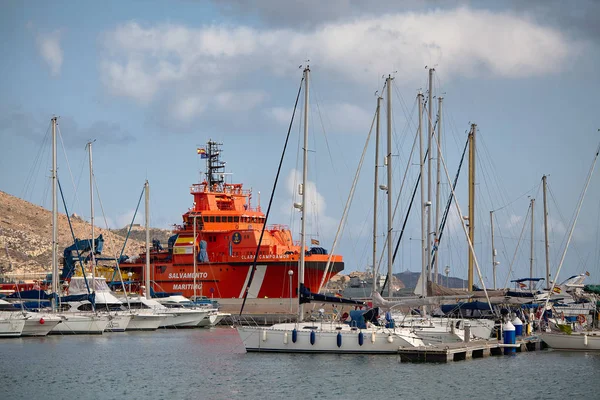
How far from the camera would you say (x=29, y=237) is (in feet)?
412

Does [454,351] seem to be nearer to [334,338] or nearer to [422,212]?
[334,338]

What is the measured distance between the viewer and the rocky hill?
113875mm

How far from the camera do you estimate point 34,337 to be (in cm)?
4738

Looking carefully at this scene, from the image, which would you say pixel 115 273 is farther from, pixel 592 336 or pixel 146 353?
pixel 592 336

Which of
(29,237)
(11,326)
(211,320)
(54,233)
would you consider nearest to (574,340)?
(211,320)

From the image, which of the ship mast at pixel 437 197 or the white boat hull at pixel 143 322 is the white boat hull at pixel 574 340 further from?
the white boat hull at pixel 143 322

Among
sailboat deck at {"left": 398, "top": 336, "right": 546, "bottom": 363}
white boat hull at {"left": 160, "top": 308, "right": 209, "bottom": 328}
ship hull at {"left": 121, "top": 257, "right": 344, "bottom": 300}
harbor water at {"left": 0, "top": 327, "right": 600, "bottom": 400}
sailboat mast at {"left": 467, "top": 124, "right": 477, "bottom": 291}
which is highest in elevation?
sailboat mast at {"left": 467, "top": 124, "right": 477, "bottom": 291}

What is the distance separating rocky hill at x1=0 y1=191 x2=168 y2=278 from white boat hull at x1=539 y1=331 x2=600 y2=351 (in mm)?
71341

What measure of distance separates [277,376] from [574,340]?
44.4 feet

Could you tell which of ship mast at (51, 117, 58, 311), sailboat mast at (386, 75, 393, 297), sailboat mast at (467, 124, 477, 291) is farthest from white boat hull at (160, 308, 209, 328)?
sailboat mast at (386, 75, 393, 297)

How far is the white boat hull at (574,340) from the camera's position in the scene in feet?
123

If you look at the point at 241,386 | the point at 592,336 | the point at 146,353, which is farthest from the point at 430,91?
the point at 241,386

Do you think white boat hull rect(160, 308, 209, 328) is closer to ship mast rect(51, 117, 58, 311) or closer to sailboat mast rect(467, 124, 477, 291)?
ship mast rect(51, 117, 58, 311)

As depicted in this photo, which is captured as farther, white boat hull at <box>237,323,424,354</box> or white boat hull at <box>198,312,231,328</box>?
white boat hull at <box>198,312,231,328</box>
